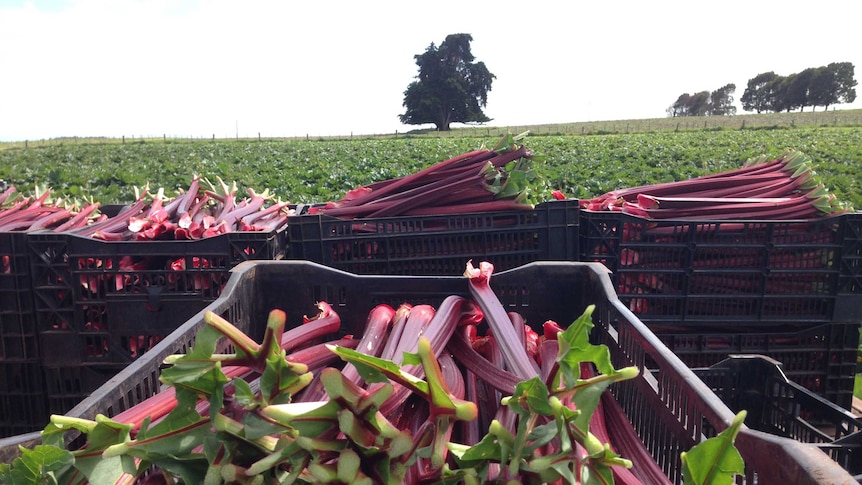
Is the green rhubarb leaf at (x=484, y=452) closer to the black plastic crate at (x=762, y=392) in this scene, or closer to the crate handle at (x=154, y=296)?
the black plastic crate at (x=762, y=392)

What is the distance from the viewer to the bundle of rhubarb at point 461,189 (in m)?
3.43

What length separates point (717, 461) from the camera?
42.4 inches

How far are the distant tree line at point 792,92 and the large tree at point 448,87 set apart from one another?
38.1m

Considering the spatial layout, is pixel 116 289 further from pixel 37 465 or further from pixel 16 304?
pixel 37 465

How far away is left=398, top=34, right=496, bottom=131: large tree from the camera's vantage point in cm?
5797

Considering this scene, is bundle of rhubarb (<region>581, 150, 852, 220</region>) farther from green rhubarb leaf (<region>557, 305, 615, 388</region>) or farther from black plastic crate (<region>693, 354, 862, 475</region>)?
green rhubarb leaf (<region>557, 305, 615, 388</region>)

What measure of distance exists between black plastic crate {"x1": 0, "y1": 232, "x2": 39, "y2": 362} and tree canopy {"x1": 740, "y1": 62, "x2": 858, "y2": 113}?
3305 inches

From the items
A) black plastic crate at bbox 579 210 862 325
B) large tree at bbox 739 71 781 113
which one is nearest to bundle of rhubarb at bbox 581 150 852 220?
black plastic crate at bbox 579 210 862 325

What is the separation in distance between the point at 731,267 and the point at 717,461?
259 cm

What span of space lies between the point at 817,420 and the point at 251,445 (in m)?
2.99

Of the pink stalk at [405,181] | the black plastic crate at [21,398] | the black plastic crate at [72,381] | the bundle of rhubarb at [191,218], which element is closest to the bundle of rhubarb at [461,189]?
the pink stalk at [405,181]

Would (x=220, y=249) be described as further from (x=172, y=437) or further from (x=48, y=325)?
(x=172, y=437)

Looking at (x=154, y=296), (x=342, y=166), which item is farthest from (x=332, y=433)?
(x=342, y=166)

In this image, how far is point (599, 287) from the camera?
88.6 inches
